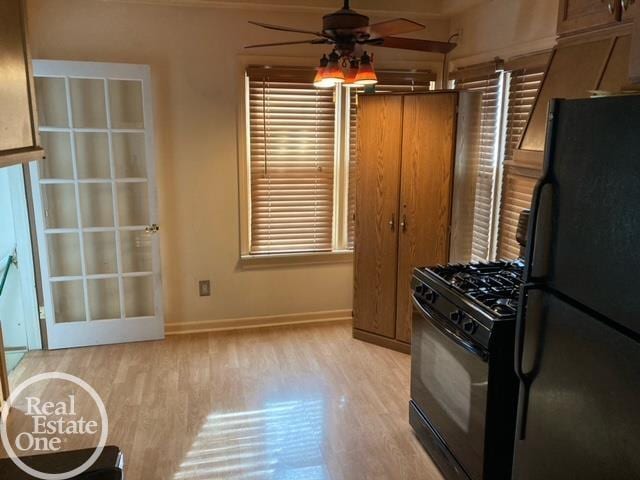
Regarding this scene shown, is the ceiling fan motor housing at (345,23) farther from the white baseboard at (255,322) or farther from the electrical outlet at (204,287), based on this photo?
A: the white baseboard at (255,322)

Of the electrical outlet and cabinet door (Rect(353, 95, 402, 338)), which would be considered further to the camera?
the electrical outlet

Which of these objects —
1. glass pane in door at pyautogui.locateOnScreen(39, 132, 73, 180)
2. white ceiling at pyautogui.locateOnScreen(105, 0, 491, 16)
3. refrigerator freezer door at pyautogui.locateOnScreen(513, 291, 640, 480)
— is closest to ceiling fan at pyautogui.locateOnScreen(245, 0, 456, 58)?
white ceiling at pyautogui.locateOnScreen(105, 0, 491, 16)

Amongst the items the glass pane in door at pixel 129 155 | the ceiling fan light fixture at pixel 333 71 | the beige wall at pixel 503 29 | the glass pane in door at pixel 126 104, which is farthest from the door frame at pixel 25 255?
the beige wall at pixel 503 29

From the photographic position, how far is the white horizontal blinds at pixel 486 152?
11.3 ft

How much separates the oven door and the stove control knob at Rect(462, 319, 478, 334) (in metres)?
0.05

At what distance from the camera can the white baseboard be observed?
4.09 m

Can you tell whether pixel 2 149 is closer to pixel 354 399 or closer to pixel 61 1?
pixel 354 399

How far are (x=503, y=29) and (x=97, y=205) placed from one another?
10.3ft

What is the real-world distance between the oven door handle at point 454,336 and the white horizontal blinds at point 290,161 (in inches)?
66.4

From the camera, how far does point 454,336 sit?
2.23 metres

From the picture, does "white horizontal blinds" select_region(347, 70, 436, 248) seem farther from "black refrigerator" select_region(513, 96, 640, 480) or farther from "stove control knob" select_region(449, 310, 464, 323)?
"black refrigerator" select_region(513, 96, 640, 480)

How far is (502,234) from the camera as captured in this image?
344 centimetres

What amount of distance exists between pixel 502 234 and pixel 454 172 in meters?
0.55

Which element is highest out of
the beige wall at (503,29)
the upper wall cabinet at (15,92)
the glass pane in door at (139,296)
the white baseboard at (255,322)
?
the beige wall at (503,29)
